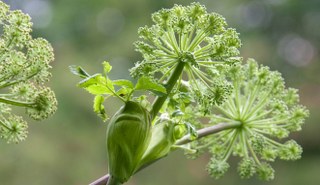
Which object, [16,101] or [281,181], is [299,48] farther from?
[16,101]

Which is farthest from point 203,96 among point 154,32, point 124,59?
point 124,59

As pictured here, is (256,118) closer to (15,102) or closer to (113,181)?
(113,181)

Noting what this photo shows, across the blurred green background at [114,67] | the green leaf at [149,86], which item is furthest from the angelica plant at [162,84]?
the blurred green background at [114,67]

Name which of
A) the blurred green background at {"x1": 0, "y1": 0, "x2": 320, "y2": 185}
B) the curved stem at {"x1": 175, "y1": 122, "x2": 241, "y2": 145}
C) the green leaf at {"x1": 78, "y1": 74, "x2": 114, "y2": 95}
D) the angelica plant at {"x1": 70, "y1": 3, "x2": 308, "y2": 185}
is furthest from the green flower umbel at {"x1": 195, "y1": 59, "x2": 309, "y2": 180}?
the blurred green background at {"x1": 0, "y1": 0, "x2": 320, "y2": 185}

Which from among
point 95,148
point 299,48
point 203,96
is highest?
point 299,48

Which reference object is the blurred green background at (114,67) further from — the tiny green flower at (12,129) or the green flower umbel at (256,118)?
the tiny green flower at (12,129)

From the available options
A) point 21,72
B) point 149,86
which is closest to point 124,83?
point 149,86
